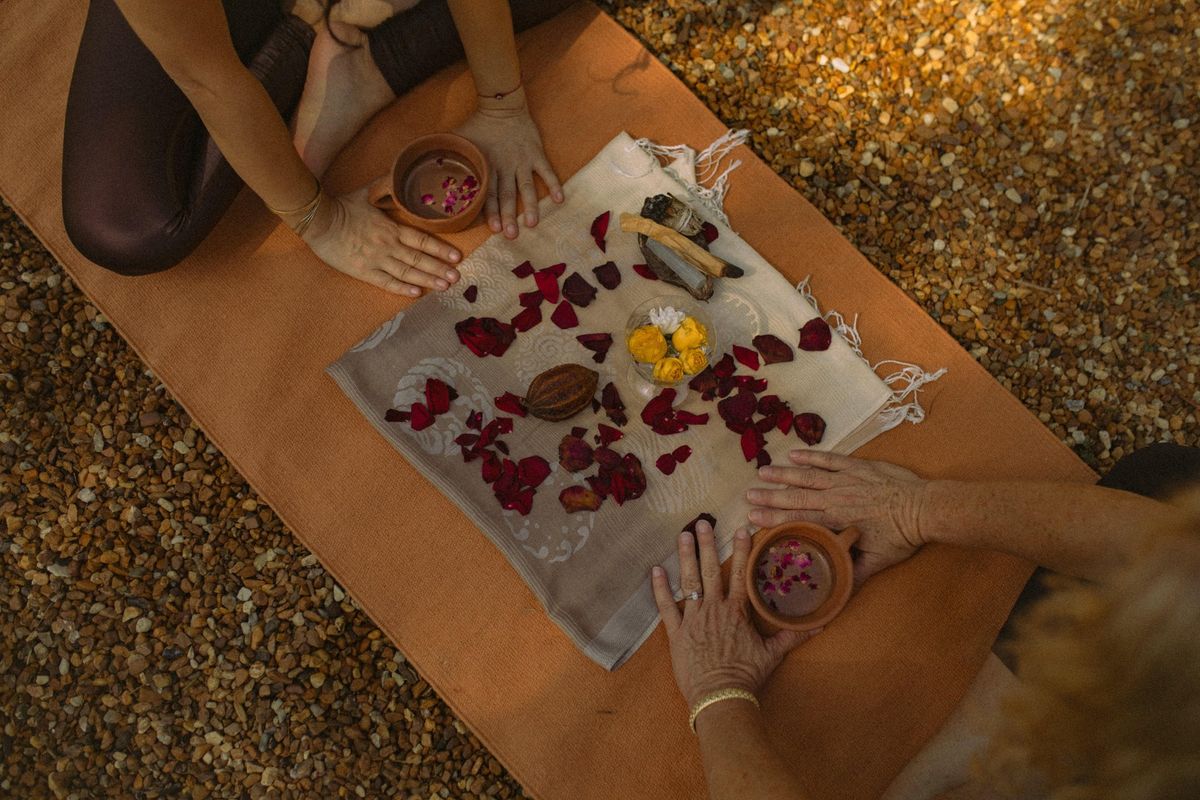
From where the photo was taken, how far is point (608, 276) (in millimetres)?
2199

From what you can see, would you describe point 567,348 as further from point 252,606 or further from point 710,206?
point 252,606

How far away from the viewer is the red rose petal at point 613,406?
2098mm

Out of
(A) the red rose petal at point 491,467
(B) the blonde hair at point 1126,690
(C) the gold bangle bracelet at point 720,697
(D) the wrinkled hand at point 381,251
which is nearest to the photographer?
(B) the blonde hair at point 1126,690

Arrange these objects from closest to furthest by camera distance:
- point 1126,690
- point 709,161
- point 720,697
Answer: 1. point 1126,690
2. point 720,697
3. point 709,161

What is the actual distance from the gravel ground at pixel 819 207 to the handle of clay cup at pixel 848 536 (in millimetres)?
742

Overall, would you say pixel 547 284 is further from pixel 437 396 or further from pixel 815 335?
pixel 815 335

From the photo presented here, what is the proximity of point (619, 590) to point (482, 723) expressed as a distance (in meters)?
0.49

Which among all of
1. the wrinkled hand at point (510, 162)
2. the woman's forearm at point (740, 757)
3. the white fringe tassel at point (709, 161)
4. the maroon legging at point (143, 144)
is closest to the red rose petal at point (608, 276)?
the wrinkled hand at point (510, 162)

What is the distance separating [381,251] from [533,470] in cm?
73

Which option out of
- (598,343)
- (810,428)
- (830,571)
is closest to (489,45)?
(598,343)

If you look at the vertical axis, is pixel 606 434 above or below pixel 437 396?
below

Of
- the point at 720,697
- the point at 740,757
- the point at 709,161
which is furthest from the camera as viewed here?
the point at 709,161

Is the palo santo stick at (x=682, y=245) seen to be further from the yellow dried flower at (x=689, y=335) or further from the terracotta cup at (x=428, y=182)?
the terracotta cup at (x=428, y=182)

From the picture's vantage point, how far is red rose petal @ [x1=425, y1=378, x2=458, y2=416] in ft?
6.84
